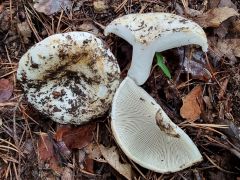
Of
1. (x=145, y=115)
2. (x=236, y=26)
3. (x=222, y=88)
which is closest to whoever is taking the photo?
(x=145, y=115)

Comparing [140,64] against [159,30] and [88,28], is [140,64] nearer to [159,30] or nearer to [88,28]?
[159,30]

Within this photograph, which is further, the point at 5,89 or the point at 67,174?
the point at 5,89

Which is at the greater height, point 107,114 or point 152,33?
point 152,33

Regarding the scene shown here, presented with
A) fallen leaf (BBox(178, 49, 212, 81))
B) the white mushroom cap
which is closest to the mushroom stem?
the white mushroom cap

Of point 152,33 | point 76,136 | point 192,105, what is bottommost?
point 76,136

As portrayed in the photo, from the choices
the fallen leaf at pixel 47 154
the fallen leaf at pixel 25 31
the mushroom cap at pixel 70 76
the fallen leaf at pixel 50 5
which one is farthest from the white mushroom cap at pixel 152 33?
the fallen leaf at pixel 47 154

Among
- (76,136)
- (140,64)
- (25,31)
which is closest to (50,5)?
(25,31)

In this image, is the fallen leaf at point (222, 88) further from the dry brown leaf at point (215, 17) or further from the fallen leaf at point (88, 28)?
the fallen leaf at point (88, 28)
